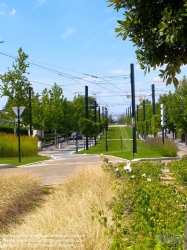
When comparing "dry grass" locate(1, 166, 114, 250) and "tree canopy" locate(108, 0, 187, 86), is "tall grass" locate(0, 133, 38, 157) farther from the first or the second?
"tree canopy" locate(108, 0, 187, 86)

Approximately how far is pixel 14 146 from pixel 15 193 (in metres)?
18.1

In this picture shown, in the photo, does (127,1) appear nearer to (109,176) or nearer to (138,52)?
(138,52)

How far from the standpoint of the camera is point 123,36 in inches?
133

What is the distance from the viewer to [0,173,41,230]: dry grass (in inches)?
282

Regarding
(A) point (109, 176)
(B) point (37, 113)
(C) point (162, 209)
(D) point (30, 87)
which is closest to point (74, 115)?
(B) point (37, 113)

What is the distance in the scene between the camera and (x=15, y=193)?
7.98 metres

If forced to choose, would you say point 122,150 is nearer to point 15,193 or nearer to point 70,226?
point 15,193

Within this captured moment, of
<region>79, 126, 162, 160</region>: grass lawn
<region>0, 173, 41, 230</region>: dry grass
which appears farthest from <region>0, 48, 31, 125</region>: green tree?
<region>0, 173, 41, 230</region>: dry grass

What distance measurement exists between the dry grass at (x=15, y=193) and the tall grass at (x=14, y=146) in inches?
626

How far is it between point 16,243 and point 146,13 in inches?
119

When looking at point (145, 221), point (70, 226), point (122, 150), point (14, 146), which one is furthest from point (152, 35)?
point (122, 150)

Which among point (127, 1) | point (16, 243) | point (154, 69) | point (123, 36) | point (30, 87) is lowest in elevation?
point (16, 243)

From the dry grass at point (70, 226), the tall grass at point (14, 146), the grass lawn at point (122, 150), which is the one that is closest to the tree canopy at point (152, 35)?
the dry grass at point (70, 226)

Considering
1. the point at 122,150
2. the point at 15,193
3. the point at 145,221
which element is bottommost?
the point at 122,150
